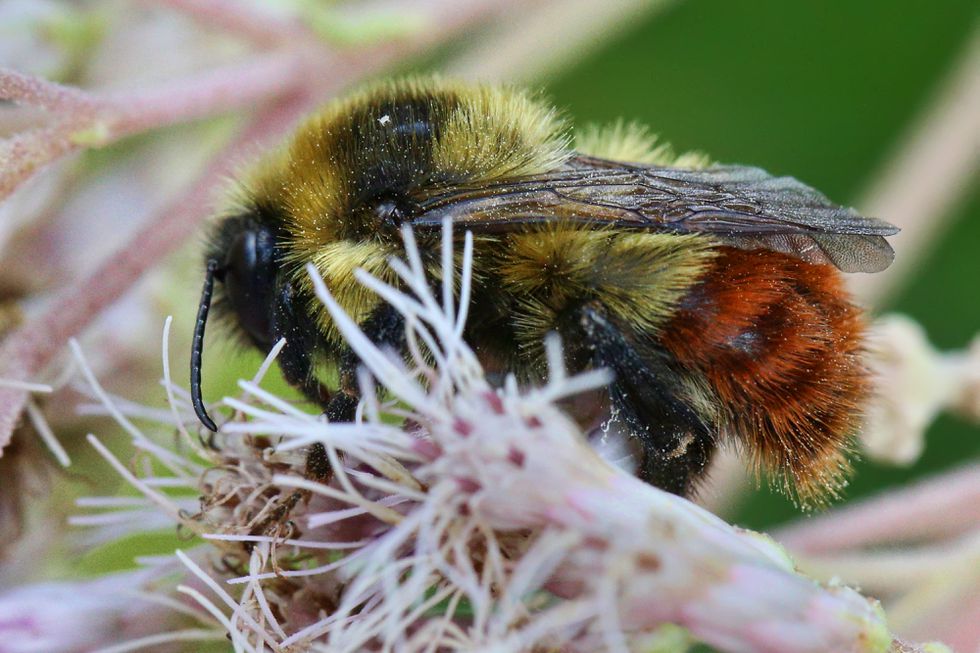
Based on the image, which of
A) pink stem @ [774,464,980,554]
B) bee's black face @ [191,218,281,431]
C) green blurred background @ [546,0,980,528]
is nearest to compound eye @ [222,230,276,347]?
bee's black face @ [191,218,281,431]

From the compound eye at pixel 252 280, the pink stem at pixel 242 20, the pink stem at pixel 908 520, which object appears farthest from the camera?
the pink stem at pixel 242 20

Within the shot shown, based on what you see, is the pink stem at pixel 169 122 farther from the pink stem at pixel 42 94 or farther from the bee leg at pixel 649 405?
the bee leg at pixel 649 405

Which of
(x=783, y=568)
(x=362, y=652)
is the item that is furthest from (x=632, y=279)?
(x=362, y=652)

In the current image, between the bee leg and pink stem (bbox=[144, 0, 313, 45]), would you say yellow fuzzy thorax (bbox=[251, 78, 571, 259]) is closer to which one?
the bee leg

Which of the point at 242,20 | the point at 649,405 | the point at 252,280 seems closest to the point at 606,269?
the point at 649,405

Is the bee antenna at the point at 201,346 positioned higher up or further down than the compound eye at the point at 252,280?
further down

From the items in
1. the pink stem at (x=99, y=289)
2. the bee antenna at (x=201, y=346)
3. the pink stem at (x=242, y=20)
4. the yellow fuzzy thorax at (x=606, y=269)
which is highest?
the yellow fuzzy thorax at (x=606, y=269)

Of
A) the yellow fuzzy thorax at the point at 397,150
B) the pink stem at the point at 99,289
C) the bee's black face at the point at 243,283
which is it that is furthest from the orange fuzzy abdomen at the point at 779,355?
the pink stem at the point at 99,289
